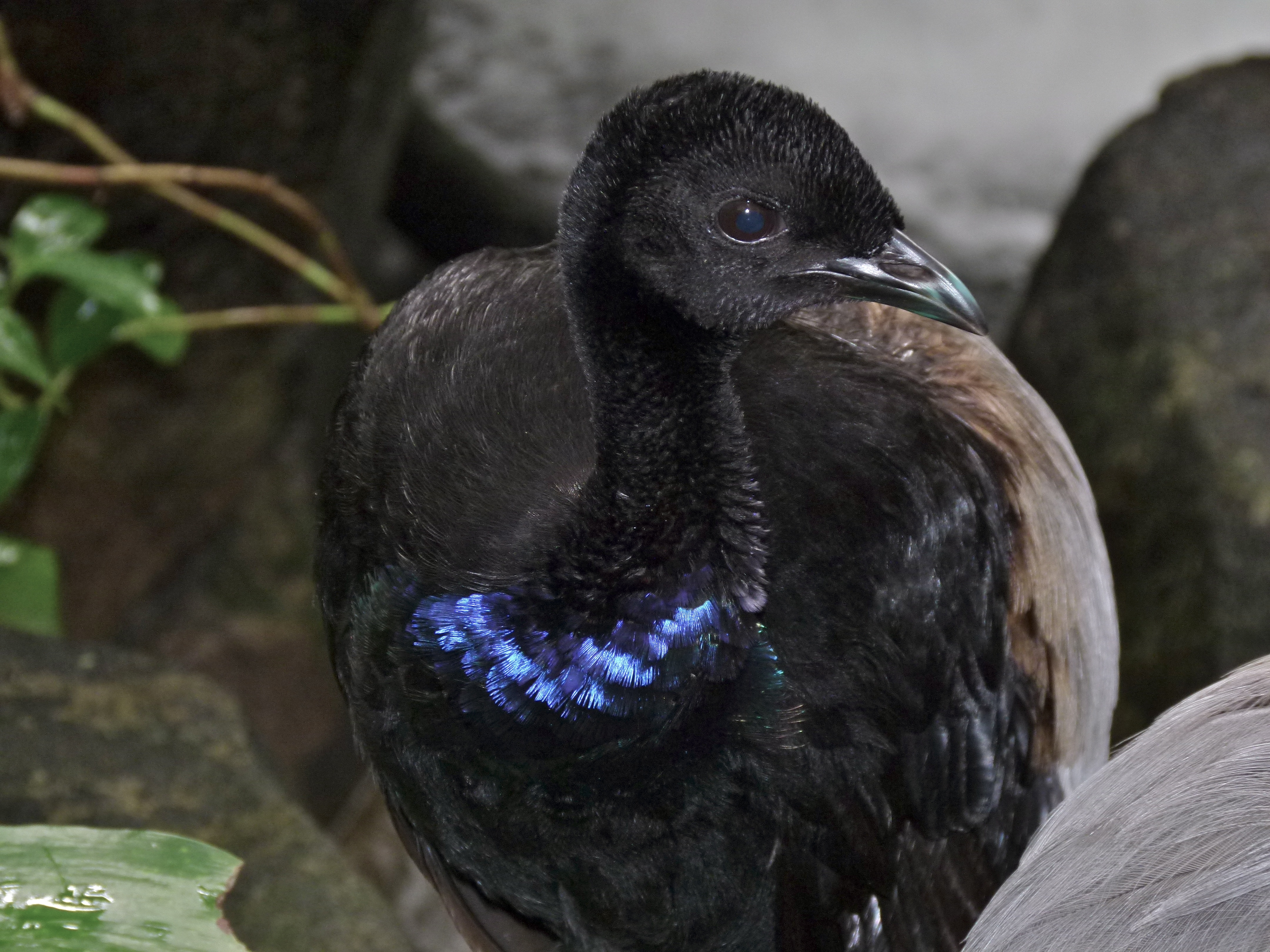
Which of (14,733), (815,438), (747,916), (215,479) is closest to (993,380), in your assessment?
(815,438)

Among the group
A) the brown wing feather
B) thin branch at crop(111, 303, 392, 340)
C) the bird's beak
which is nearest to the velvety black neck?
the bird's beak

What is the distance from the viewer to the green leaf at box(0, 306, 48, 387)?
6.79 ft

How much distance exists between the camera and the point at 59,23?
8.13 ft

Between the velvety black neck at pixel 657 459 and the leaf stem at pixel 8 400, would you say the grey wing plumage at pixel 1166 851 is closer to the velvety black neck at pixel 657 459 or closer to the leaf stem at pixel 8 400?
the velvety black neck at pixel 657 459

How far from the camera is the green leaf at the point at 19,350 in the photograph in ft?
6.79

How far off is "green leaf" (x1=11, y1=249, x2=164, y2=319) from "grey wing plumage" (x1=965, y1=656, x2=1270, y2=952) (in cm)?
139

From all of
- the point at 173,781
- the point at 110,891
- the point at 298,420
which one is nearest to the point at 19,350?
the point at 173,781

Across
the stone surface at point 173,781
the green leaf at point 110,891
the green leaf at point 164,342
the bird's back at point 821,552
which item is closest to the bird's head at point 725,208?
the bird's back at point 821,552

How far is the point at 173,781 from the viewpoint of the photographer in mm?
2045

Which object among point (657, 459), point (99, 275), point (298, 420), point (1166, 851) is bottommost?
point (1166, 851)

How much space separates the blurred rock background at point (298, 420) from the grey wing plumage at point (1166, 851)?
0.83 m

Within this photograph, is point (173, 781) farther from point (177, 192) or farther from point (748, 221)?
point (748, 221)

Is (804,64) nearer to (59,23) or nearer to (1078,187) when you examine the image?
(1078,187)

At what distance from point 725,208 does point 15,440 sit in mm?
1251
